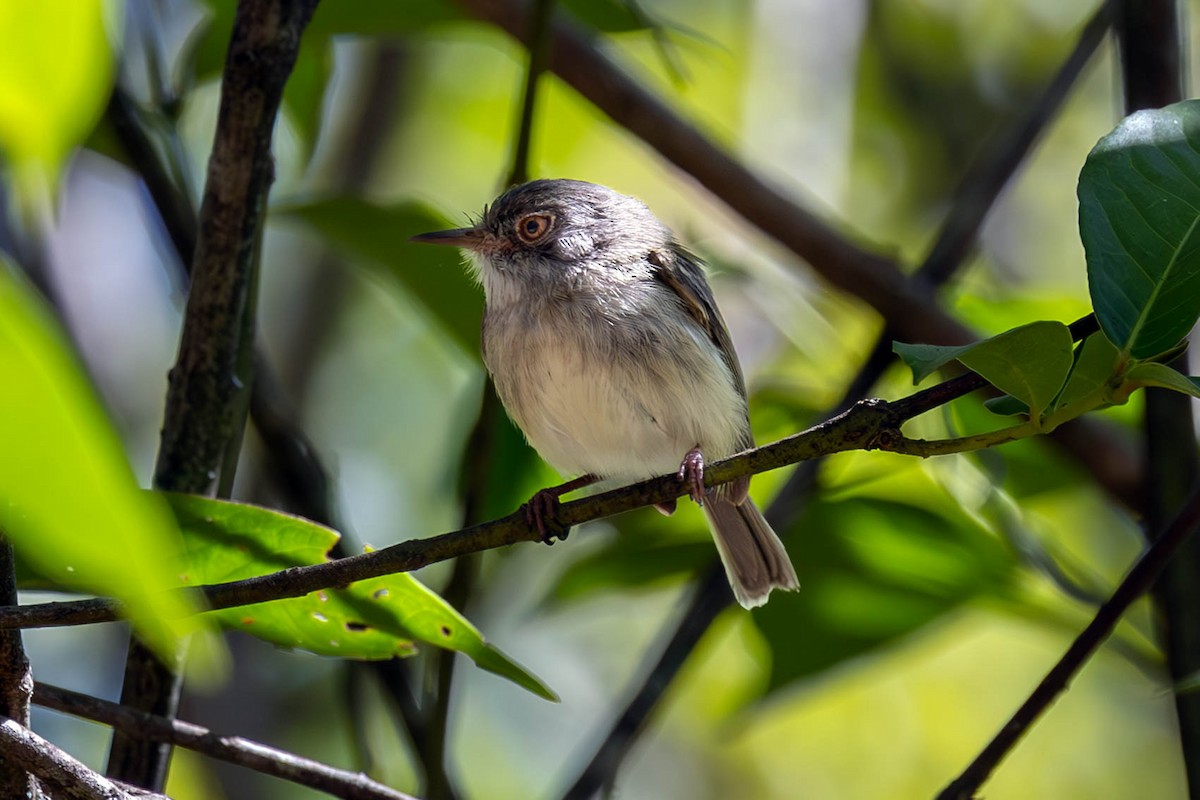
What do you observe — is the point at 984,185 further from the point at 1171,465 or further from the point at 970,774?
the point at 970,774

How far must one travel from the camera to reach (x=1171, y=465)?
9.71 ft

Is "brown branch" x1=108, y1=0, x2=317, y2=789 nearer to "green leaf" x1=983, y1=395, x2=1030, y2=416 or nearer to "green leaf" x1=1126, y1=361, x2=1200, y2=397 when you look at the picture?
"green leaf" x1=983, y1=395, x2=1030, y2=416

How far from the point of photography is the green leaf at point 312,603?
2.18 metres

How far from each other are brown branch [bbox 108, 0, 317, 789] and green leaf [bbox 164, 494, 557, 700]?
285 millimetres

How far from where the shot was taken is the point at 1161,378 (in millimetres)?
1664

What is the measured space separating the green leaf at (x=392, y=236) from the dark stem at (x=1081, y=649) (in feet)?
6.72

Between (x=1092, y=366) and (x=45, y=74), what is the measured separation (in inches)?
60.4

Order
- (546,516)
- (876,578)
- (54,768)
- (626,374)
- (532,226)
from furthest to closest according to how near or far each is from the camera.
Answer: (532,226) → (626,374) → (876,578) → (546,516) → (54,768)

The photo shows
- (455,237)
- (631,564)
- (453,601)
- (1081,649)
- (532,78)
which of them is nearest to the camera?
(1081,649)

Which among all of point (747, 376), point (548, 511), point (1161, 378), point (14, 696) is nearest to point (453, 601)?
point (548, 511)

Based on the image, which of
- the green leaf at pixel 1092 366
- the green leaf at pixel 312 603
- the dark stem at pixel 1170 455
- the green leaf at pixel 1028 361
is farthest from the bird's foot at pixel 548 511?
the dark stem at pixel 1170 455

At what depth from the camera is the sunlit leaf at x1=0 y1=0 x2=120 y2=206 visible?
70 cm

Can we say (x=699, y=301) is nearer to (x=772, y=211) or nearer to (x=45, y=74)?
(x=772, y=211)

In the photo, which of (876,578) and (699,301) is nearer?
(876,578)
